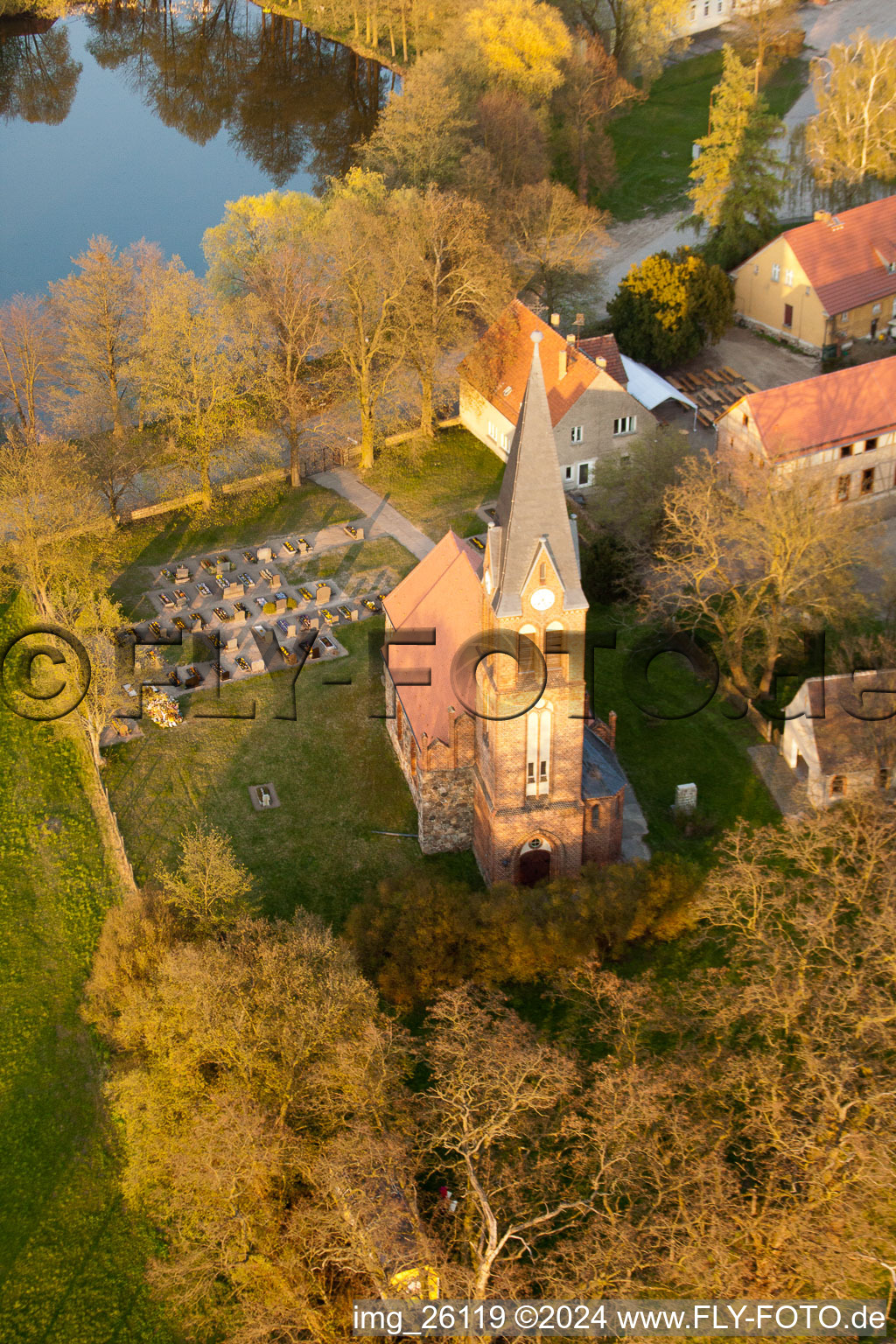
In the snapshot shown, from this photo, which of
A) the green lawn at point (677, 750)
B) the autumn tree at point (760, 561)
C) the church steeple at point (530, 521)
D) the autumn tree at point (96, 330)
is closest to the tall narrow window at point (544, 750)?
the church steeple at point (530, 521)

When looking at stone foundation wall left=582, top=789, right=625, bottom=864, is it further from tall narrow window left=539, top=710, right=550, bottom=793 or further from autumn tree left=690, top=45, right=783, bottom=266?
autumn tree left=690, top=45, right=783, bottom=266

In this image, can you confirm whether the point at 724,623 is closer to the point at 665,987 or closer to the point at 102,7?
the point at 665,987

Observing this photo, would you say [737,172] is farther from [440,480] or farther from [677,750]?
[677,750]

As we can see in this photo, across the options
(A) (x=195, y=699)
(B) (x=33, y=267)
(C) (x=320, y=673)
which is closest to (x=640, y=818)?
(C) (x=320, y=673)

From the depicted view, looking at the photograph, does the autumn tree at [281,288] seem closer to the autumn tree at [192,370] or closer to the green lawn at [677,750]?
the autumn tree at [192,370]

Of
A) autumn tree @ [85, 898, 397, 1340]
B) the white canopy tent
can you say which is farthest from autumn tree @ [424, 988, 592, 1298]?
the white canopy tent
